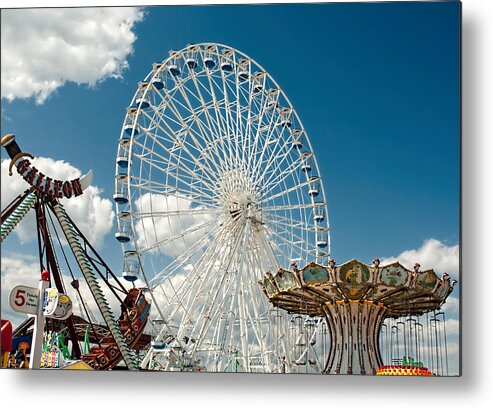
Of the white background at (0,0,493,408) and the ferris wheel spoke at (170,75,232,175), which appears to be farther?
the ferris wheel spoke at (170,75,232,175)

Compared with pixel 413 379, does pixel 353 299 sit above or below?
above

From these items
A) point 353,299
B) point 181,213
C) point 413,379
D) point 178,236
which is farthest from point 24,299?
point 353,299

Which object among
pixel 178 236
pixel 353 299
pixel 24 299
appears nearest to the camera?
pixel 24 299

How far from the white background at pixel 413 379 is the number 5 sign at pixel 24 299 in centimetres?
78

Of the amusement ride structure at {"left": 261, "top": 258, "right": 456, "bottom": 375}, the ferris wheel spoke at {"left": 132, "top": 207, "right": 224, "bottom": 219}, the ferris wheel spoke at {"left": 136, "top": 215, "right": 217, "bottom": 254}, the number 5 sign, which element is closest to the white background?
the number 5 sign

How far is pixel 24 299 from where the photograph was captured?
29.6 ft

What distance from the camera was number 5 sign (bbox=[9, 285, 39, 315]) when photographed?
890 centimetres

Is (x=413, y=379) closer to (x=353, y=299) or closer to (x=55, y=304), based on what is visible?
(x=353, y=299)

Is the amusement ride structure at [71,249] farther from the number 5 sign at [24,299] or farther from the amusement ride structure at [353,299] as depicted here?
the amusement ride structure at [353,299]

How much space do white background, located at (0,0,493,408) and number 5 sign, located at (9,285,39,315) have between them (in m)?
0.78

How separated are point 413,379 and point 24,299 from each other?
4.54 metres

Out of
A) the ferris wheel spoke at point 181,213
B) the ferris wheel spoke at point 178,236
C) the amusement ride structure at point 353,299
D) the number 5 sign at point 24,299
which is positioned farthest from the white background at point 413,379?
the ferris wheel spoke at point 181,213

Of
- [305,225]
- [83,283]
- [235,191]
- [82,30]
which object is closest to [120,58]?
[82,30]

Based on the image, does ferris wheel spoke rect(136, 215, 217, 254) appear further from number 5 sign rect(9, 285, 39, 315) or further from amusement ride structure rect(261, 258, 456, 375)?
number 5 sign rect(9, 285, 39, 315)
